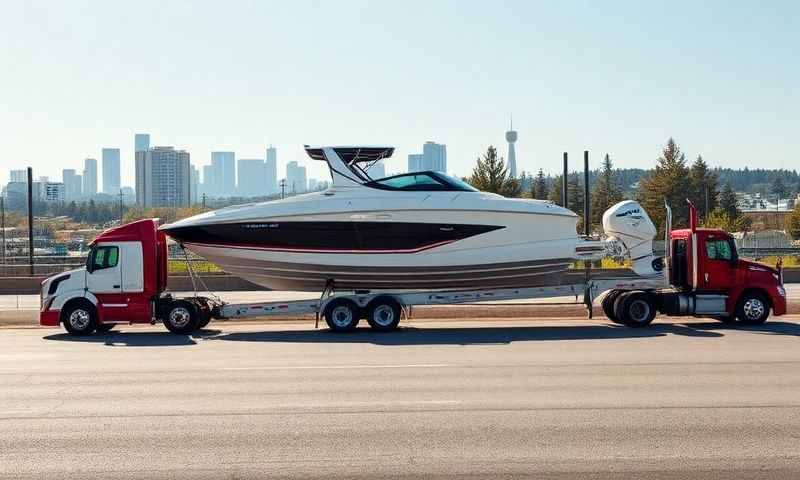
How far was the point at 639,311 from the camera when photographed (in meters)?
22.5

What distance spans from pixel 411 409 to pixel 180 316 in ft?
39.8

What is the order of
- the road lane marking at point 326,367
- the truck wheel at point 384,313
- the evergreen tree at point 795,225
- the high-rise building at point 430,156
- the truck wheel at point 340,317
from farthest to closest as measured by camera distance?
the high-rise building at point 430,156, the evergreen tree at point 795,225, the truck wheel at point 384,313, the truck wheel at point 340,317, the road lane marking at point 326,367

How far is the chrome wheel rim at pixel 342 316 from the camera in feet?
72.8

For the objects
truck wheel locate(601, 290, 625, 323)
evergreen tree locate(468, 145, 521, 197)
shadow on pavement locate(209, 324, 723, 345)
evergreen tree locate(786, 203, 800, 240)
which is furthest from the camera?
evergreen tree locate(786, 203, 800, 240)

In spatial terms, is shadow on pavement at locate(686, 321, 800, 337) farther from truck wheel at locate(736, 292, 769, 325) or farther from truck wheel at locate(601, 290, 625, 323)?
truck wheel at locate(601, 290, 625, 323)

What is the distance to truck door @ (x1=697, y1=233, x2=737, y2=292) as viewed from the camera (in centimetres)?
2270

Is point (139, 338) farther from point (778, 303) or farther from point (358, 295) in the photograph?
point (778, 303)

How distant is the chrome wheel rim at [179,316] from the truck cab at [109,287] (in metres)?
0.46

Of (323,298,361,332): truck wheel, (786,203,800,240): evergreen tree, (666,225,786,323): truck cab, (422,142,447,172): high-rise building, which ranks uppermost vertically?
(422,142,447,172): high-rise building

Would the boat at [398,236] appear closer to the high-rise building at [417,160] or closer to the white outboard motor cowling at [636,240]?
the white outboard motor cowling at [636,240]

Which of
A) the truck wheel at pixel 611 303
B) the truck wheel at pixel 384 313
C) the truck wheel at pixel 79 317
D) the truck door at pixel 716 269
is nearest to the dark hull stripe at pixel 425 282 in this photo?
the truck wheel at pixel 384 313

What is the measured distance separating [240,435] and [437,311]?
55.4 ft

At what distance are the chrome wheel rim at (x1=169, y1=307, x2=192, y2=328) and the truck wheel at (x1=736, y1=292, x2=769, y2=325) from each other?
13544mm

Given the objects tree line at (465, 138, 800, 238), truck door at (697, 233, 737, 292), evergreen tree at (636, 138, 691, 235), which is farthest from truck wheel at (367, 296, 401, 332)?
evergreen tree at (636, 138, 691, 235)
